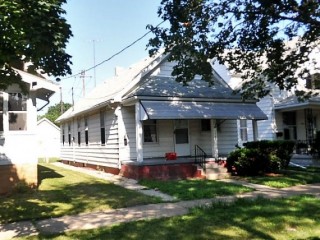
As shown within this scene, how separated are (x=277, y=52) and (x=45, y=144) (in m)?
40.3

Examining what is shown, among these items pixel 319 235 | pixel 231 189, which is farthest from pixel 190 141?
pixel 319 235

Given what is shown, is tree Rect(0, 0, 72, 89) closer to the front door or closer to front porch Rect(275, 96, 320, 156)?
the front door

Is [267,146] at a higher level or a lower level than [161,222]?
higher

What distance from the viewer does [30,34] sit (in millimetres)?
5949

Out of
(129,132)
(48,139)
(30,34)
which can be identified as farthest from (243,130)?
(48,139)

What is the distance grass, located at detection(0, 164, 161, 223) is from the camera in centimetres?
909

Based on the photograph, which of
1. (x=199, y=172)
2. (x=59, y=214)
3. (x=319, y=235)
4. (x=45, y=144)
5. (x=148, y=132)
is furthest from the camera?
(x=45, y=144)

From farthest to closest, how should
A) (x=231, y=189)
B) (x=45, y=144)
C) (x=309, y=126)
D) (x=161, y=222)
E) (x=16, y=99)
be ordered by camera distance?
(x=45, y=144)
(x=309, y=126)
(x=16, y=99)
(x=231, y=189)
(x=161, y=222)

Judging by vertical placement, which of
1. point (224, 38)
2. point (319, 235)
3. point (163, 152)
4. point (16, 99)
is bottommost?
point (319, 235)

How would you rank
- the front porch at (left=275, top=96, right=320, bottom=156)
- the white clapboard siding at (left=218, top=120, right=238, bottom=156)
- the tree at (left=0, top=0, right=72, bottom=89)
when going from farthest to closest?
the front porch at (left=275, top=96, right=320, bottom=156) → the white clapboard siding at (left=218, top=120, right=238, bottom=156) → the tree at (left=0, top=0, right=72, bottom=89)

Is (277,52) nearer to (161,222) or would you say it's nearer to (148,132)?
(161,222)

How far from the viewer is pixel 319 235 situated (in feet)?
21.5

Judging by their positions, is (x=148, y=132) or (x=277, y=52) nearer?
(x=277, y=52)

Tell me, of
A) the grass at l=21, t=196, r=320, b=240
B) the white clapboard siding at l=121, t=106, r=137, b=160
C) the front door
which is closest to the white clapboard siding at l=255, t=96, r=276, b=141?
the front door
